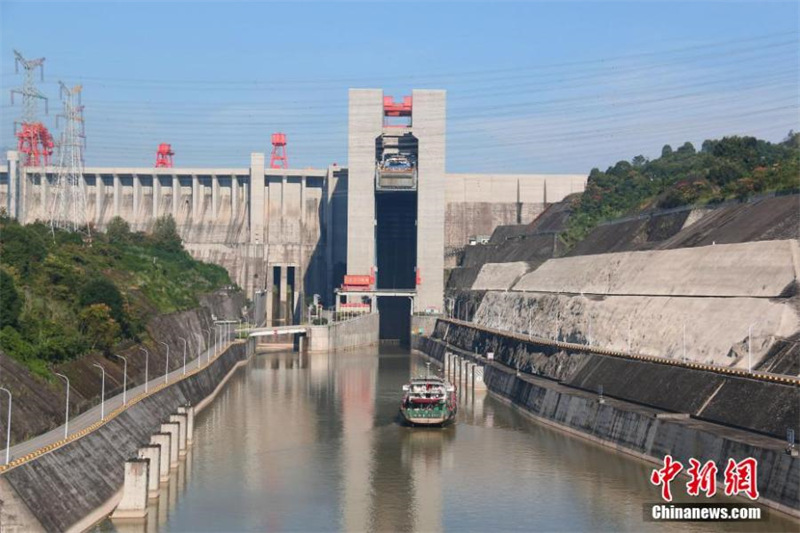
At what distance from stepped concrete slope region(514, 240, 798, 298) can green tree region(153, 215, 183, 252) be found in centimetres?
7880

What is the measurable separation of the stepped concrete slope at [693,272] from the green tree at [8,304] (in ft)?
170

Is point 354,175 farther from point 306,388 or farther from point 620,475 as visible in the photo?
point 620,475

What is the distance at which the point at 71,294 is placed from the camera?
87.8 m

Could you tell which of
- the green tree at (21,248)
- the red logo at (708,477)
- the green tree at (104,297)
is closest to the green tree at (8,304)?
the green tree at (104,297)

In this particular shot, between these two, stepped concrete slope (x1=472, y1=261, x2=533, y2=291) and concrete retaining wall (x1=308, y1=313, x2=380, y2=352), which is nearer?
stepped concrete slope (x1=472, y1=261, x2=533, y2=291)

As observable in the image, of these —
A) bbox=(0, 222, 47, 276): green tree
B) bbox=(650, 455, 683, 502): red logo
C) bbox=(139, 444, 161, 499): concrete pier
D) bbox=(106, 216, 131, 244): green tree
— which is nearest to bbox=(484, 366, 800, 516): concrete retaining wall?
bbox=(650, 455, 683, 502): red logo

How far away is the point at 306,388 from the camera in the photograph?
111375 millimetres

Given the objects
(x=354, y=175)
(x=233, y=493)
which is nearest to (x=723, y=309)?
(x=233, y=493)

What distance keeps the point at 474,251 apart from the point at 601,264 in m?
71.8

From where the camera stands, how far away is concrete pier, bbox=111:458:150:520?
51656 millimetres

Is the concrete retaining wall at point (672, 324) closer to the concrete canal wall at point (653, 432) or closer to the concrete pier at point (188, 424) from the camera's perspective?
the concrete canal wall at point (653, 432)

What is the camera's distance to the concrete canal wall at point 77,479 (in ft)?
140

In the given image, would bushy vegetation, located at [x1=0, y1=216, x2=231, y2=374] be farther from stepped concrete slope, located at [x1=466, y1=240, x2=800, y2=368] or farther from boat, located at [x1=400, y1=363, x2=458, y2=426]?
stepped concrete slope, located at [x1=466, y1=240, x2=800, y2=368]

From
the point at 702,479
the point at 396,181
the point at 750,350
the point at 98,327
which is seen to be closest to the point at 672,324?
the point at 750,350
